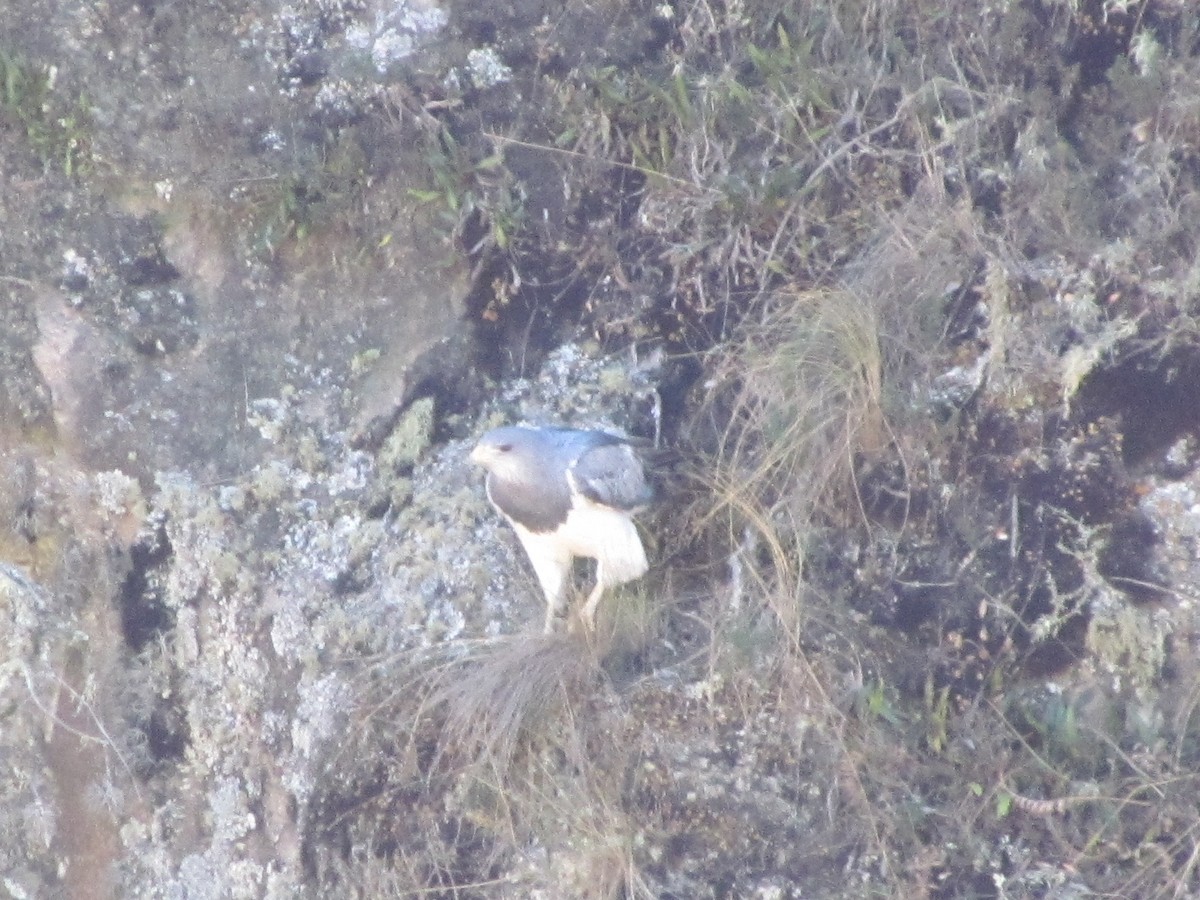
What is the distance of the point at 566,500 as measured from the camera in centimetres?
349

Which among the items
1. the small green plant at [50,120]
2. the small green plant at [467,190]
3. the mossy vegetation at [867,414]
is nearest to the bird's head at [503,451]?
the mossy vegetation at [867,414]

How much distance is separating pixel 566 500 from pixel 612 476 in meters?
0.16

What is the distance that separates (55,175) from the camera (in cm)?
392

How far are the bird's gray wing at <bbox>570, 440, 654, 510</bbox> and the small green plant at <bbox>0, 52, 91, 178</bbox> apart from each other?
6.11 ft

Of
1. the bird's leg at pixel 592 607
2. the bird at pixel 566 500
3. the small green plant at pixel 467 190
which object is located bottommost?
the bird's leg at pixel 592 607

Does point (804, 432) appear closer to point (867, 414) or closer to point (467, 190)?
point (867, 414)

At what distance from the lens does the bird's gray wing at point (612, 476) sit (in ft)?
11.6

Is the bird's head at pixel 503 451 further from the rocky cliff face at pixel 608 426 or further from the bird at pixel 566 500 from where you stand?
the rocky cliff face at pixel 608 426

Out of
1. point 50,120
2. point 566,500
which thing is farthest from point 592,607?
point 50,120

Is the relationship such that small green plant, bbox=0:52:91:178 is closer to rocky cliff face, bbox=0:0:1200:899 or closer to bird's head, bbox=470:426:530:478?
rocky cliff face, bbox=0:0:1200:899

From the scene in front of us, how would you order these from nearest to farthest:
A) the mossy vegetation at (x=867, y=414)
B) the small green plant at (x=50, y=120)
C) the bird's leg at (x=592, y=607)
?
the mossy vegetation at (x=867, y=414), the bird's leg at (x=592, y=607), the small green plant at (x=50, y=120)

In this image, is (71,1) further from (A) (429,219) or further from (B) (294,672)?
(B) (294,672)

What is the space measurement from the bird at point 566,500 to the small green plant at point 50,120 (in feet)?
5.33

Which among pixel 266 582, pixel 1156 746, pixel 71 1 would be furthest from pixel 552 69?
pixel 1156 746
